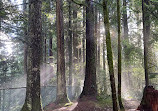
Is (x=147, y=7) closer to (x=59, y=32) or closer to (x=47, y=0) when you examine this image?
(x=59, y=32)

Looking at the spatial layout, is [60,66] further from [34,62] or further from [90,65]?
[34,62]

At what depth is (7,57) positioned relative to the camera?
17.0 metres

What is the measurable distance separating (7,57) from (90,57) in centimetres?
1233

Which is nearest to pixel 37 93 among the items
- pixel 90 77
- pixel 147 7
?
pixel 90 77

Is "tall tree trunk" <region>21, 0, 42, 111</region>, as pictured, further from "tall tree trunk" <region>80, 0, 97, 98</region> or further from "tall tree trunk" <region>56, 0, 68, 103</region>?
"tall tree trunk" <region>80, 0, 97, 98</region>

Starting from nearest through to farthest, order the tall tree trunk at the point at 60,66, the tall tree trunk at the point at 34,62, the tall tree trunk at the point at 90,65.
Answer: the tall tree trunk at the point at 34,62
the tall tree trunk at the point at 90,65
the tall tree trunk at the point at 60,66

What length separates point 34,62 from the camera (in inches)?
238

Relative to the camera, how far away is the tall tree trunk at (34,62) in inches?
233

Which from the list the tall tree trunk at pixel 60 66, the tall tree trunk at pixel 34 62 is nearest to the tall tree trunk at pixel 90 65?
the tall tree trunk at pixel 60 66

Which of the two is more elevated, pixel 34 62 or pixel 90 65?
pixel 34 62

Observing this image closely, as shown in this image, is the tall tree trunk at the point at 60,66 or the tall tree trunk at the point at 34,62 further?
the tall tree trunk at the point at 60,66

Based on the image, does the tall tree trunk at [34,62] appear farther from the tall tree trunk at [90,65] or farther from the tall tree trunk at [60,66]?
the tall tree trunk at [90,65]

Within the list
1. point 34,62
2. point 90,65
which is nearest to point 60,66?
point 90,65

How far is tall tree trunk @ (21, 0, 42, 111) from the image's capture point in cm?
591
